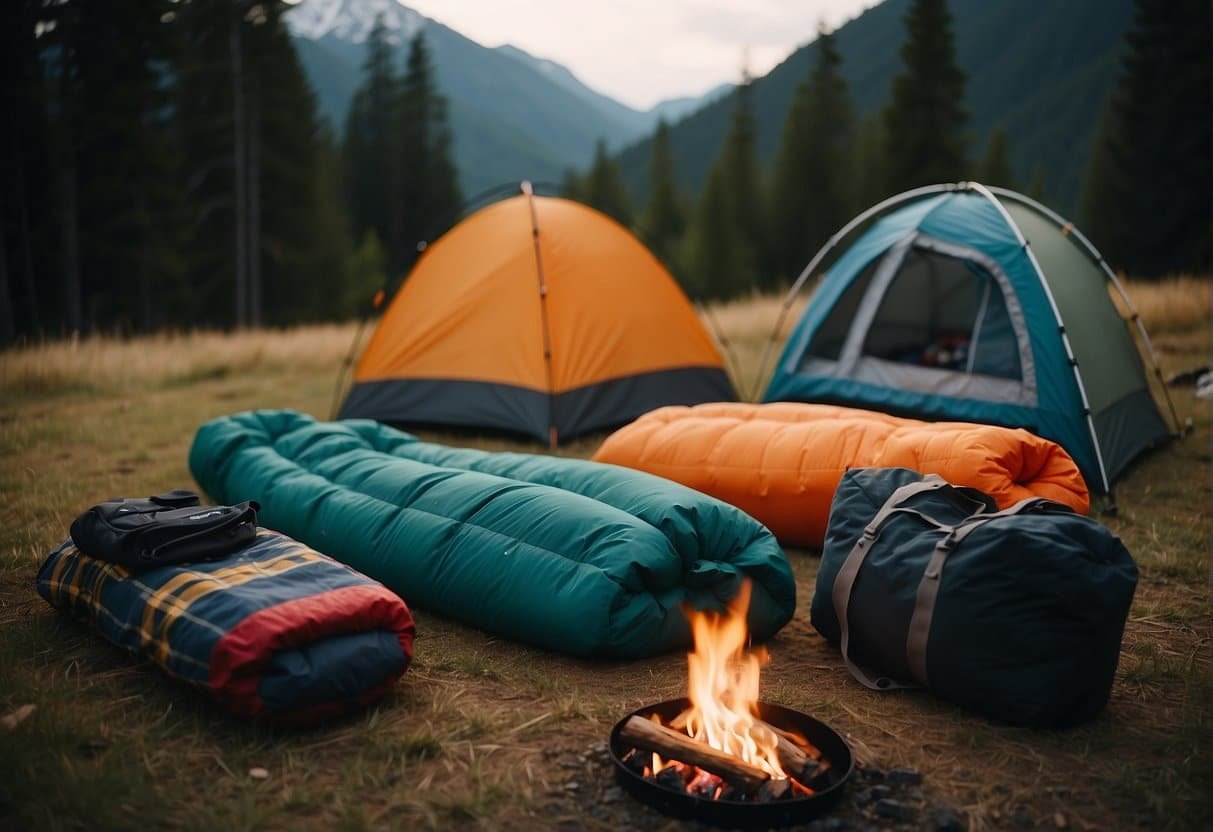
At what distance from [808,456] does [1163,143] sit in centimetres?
3128

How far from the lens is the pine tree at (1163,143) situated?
27797mm

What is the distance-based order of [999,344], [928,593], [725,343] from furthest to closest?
1. [725,343]
2. [999,344]
3. [928,593]

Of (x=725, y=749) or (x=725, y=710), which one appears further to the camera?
(x=725, y=710)

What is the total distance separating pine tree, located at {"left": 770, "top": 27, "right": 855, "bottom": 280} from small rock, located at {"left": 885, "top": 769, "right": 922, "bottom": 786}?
41.0m

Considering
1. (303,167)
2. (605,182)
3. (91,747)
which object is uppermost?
(605,182)

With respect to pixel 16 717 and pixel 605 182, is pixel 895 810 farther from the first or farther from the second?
pixel 605 182

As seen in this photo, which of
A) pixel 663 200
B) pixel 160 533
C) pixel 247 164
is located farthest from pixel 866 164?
pixel 160 533

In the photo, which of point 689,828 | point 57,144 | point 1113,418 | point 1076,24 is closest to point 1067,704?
Answer: point 689,828

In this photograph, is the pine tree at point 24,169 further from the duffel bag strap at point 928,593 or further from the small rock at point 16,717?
the duffel bag strap at point 928,593

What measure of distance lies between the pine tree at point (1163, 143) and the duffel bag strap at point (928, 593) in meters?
27.4

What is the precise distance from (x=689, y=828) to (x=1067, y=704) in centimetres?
123

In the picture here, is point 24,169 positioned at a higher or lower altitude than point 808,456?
higher

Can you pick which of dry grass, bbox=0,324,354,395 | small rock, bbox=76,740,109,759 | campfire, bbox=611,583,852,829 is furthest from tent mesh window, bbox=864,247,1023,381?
dry grass, bbox=0,324,354,395

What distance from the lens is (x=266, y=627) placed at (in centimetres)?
256
